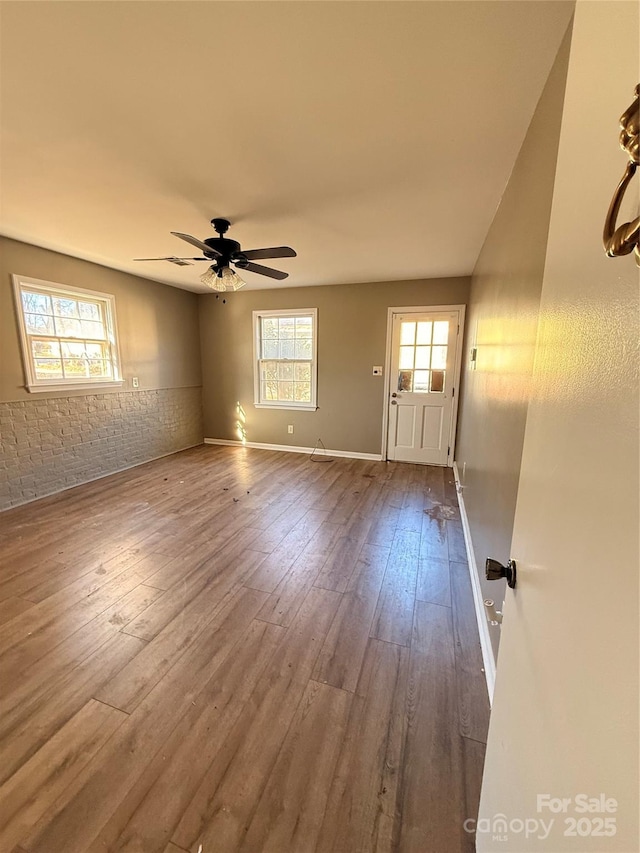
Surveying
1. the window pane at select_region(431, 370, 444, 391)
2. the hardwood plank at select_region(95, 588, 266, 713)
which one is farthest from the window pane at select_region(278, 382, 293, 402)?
the hardwood plank at select_region(95, 588, 266, 713)

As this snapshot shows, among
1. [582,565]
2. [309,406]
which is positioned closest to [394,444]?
[309,406]

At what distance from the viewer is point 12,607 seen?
197 centimetres

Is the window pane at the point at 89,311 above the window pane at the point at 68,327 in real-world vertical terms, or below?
above

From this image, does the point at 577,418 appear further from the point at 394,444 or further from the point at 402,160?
the point at 394,444

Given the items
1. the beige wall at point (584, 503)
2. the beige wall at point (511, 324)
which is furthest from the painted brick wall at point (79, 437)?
the beige wall at point (584, 503)

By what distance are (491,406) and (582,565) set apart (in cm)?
177

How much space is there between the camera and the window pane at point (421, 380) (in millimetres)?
4637

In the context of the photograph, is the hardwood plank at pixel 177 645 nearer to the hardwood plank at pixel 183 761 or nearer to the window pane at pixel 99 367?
the hardwood plank at pixel 183 761

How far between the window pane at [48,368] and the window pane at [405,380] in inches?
157

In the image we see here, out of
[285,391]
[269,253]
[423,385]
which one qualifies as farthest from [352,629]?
[285,391]

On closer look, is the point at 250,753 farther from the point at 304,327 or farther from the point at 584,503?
the point at 304,327

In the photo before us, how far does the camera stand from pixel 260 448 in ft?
18.6

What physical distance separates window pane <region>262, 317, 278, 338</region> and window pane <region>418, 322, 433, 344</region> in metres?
2.11

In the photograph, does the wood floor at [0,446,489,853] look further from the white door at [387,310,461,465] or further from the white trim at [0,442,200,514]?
the white door at [387,310,461,465]
